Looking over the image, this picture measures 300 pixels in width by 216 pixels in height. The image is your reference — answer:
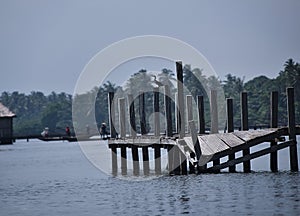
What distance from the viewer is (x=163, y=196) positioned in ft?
94.0

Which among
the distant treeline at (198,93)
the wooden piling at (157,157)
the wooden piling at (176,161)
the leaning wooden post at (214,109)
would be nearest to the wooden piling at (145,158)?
the wooden piling at (157,157)

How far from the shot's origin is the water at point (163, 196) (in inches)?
989

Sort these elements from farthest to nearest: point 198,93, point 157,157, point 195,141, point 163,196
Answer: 1. point 198,93
2. point 157,157
3. point 195,141
4. point 163,196

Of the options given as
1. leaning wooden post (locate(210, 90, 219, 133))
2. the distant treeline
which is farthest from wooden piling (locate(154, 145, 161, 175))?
the distant treeline

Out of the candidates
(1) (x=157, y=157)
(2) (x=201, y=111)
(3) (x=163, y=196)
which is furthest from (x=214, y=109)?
(3) (x=163, y=196)

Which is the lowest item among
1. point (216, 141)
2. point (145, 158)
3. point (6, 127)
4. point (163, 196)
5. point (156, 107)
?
point (163, 196)

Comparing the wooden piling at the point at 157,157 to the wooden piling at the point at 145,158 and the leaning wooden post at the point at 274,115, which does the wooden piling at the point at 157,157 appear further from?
the leaning wooden post at the point at 274,115

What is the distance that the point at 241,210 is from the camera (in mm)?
24141

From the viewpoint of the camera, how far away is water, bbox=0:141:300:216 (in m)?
25.1

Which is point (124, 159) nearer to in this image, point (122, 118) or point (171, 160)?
point (122, 118)

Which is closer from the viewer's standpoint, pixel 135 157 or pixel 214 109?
pixel 214 109

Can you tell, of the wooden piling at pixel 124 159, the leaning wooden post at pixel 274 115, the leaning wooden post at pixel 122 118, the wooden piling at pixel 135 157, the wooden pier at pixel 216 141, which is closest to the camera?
the wooden pier at pixel 216 141

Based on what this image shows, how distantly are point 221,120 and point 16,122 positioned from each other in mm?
84820

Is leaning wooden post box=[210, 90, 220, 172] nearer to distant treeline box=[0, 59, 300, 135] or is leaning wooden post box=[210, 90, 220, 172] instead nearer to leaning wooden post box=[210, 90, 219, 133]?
leaning wooden post box=[210, 90, 219, 133]
